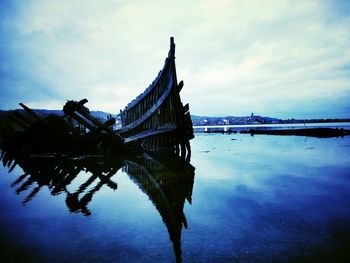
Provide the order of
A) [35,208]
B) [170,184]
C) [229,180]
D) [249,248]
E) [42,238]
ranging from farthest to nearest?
[229,180]
[170,184]
[35,208]
[42,238]
[249,248]

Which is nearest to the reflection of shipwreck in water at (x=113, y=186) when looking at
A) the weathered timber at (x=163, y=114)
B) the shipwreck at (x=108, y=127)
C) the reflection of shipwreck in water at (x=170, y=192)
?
the reflection of shipwreck in water at (x=170, y=192)

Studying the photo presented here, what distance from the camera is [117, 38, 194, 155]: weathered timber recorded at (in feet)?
36.2

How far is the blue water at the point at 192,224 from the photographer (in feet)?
8.44

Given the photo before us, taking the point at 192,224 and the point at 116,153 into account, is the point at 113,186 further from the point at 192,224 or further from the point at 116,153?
the point at 116,153

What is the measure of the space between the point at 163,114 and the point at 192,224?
31.0 feet

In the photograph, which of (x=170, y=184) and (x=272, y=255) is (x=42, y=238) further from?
(x=170, y=184)

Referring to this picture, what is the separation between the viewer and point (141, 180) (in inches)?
257

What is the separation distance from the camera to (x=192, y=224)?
11.1ft

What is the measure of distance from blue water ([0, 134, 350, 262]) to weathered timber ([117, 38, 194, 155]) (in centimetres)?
570

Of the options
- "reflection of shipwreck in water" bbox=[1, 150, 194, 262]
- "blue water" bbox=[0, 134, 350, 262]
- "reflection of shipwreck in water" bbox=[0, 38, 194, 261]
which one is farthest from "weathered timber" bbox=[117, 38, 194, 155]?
"blue water" bbox=[0, 134, 350, 262]

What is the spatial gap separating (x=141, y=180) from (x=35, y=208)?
2728 millimetres

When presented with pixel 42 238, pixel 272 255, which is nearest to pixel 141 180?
pixel 42 238

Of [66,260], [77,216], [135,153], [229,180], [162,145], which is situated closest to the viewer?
[66,260]

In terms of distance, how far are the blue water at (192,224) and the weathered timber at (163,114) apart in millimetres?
5701
